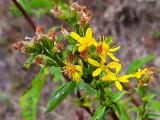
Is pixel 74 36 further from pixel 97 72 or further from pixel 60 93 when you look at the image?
pixel 60 93

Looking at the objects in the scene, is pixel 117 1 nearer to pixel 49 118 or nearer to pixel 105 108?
pixel 49 118

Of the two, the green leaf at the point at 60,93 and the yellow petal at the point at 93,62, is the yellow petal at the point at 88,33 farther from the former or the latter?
the green leaf at the point at 60,93

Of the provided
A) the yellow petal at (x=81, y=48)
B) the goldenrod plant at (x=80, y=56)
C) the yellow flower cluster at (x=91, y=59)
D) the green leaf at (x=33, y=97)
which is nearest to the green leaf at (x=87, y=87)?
the goldenrod plant at (x=80, y=56)

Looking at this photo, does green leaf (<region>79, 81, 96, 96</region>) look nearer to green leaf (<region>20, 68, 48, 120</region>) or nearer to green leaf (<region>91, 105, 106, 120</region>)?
green leaf (<region>91, 105, 106, 120</region>)

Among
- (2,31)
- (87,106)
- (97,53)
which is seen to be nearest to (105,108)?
(97,53)

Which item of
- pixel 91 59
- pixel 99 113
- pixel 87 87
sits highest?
pixel 91 59

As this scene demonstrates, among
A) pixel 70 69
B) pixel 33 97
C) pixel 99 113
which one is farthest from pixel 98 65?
pixel 33 97
